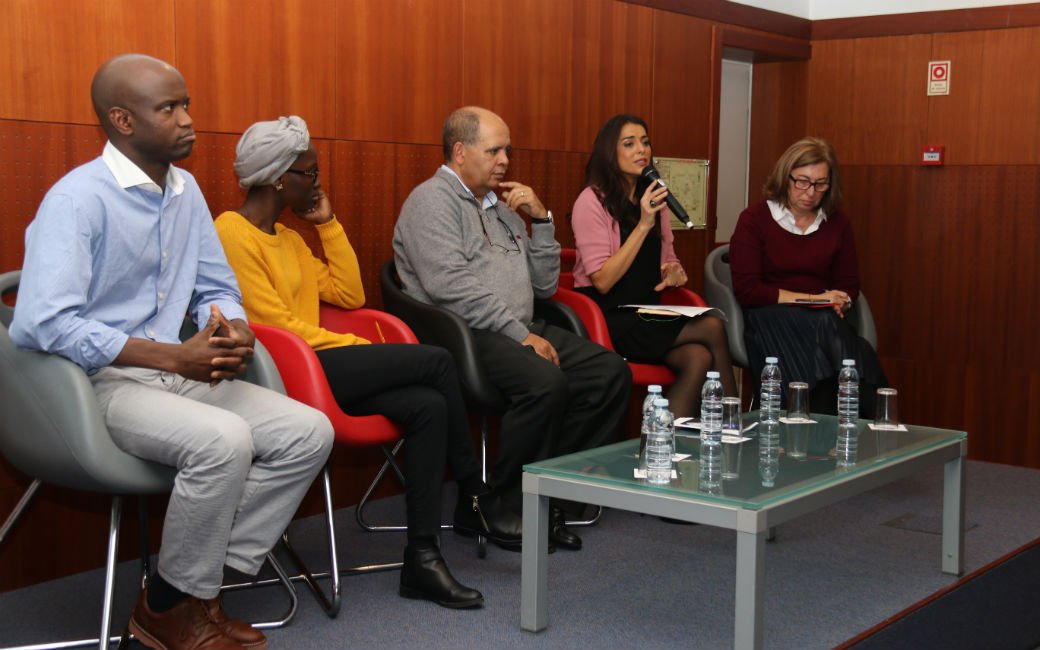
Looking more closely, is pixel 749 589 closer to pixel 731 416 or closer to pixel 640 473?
pixel 640 473

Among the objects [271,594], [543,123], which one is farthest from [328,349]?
[543,123]

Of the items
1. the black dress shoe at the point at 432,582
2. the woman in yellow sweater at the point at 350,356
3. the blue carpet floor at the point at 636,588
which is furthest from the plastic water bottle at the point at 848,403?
the black dress shoe at the point at 432,582

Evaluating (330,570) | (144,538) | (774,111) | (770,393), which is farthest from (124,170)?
(774,111)

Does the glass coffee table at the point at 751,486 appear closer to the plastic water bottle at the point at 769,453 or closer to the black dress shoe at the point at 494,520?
the plastic water bottle at the point at 769,453

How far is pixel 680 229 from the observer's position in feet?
17.4

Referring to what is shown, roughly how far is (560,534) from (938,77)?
329cm

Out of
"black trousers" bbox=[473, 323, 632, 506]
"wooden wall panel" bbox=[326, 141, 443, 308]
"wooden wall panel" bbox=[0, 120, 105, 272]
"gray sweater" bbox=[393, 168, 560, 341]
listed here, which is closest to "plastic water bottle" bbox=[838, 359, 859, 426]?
"black trousers" bbox=[473, 323, 632, 506]

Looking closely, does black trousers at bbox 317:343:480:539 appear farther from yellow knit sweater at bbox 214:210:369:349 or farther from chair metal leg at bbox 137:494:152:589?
chair metal leg at bbox 137:494:152:589

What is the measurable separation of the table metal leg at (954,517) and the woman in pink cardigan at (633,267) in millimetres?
838

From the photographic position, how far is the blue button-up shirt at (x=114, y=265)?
242 centimetres

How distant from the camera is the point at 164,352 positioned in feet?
8.30

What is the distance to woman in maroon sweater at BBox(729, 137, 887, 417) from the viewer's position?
13.9 feet

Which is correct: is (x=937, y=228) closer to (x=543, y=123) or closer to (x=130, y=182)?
(x=543, y=123)

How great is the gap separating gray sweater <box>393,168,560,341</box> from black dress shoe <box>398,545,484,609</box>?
0.90 metres
